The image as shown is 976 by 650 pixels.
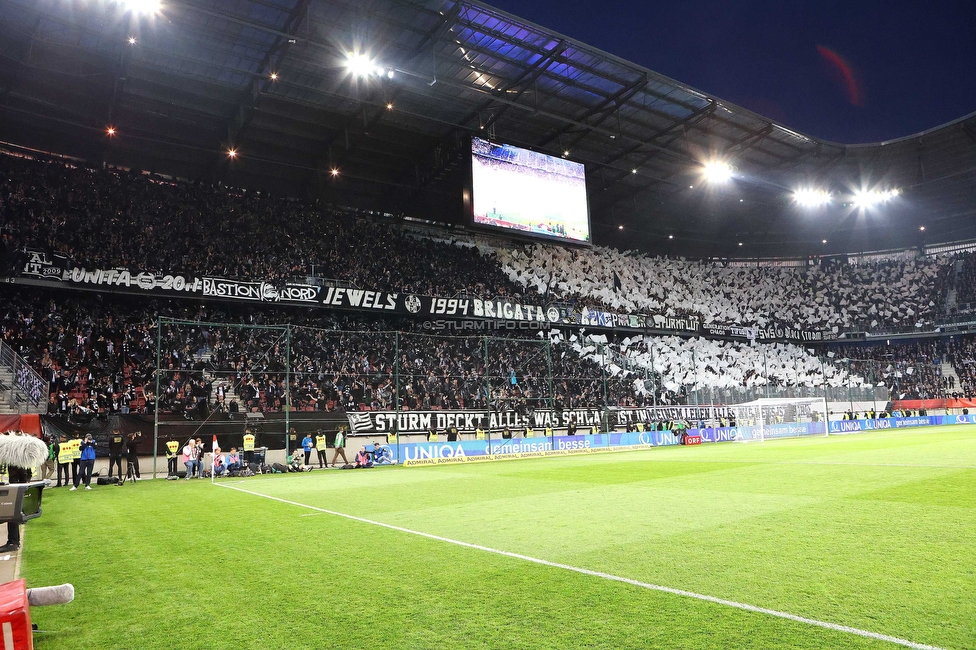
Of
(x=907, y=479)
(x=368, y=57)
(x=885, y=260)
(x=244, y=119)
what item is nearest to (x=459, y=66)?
(x=368, y=57)

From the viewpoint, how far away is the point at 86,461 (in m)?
17.7

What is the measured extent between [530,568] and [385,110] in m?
26.5

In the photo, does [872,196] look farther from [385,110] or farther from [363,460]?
[363,460]

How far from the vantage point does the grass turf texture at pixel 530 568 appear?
434 centimetres

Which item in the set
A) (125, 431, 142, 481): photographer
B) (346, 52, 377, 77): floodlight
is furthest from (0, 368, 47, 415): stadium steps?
(346, 52, 377, 77): floodlight

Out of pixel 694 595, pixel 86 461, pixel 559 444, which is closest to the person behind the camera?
pixel 694 595

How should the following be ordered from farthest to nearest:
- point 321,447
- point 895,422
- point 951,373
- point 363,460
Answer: point 951,373, point 895,422, point 363,460, point 321,447

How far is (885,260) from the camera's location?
193 feet

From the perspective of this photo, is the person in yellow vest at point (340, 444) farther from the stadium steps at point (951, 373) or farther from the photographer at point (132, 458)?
the stadium steps at point (951, 373)

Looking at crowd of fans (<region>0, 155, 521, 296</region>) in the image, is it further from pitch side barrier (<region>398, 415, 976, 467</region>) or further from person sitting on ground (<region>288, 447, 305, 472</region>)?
pitch side barrier (<region>398, 415, 976, 467</region>)

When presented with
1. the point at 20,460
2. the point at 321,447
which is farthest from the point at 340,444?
the point at 20,460

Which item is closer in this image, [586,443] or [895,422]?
[586,443]

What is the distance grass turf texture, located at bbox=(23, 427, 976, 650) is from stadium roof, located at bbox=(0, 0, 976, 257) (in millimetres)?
18751

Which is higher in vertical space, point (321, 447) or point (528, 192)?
point (528, 192)
